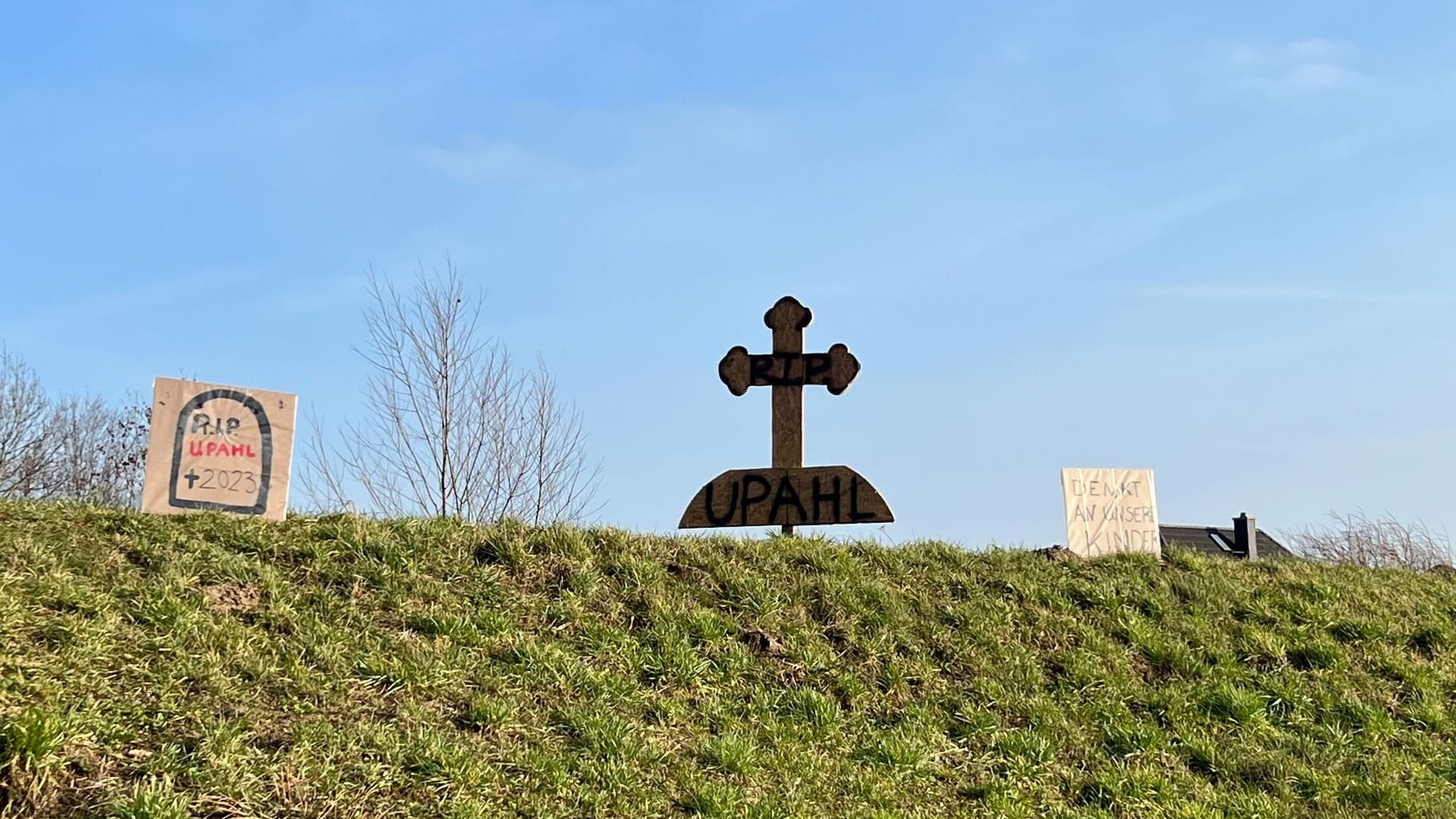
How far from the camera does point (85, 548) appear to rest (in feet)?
Answer: 22.9

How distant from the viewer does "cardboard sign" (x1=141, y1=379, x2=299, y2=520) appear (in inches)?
305

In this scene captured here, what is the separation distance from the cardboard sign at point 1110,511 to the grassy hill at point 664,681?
63 centimetres

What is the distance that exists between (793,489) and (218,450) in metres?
4.52

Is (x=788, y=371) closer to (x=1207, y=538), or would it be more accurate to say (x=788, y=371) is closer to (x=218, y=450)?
(x=218, y=450)

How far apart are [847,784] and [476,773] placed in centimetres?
201

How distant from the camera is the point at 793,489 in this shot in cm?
1014

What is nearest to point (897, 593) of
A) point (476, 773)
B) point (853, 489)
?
point (853, 489)

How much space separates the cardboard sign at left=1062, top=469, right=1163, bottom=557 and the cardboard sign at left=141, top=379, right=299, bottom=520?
21.7 ft

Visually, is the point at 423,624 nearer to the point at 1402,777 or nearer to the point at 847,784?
the point at 847,784

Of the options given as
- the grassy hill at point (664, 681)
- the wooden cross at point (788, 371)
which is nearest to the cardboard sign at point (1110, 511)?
the grassy hill at point (664, 681)

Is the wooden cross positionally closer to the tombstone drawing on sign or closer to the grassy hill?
the tombstone drawing on sign

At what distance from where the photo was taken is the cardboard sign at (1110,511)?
10.8m

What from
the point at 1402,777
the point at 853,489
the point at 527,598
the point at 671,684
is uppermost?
the point at 853,489

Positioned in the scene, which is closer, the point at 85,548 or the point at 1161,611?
the point at 85,548
